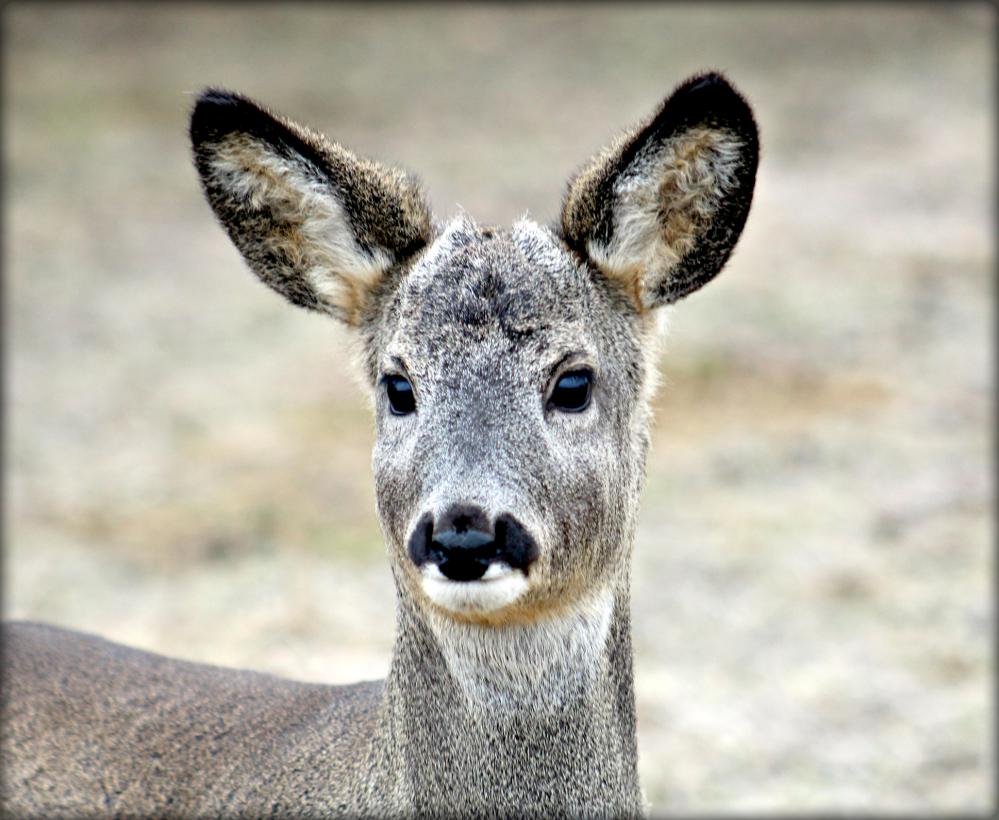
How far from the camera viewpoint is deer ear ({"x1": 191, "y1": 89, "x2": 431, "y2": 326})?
4.52 m

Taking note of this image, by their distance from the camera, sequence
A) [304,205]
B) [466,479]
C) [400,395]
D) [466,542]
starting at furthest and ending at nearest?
[304,205], [400,395], [466,479], [466,542]

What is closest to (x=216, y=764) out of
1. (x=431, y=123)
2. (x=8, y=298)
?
(x=8, y=298)

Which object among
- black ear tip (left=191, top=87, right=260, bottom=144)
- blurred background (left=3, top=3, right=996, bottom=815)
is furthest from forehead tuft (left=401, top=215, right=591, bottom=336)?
black ear tip (left=191, top=87, right=260, bottom=144)

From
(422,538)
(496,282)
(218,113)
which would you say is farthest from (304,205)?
(422,538)

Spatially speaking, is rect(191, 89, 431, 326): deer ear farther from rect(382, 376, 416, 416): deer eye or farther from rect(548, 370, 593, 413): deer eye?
rect(548, 370, 593, 413): deer eye

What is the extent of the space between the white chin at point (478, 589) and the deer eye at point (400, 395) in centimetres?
58

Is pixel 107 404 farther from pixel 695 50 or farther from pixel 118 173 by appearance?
pixel 695 50

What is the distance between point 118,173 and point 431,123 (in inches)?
159

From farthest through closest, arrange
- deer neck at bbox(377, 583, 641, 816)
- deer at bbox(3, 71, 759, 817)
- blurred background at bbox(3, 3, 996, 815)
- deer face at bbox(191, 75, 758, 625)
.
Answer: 1. blurred background at bbox(3, 3, 996, 815)
2. deer neck at bbox(377, 583, 641, 816)
3. deer at bbox(3, 71, 759, 817)
4. deer face at bbox(191, 75, 758, 625)

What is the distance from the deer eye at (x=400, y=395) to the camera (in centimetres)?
425

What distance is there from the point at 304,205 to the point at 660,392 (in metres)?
1.25

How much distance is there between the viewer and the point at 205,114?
177 inches

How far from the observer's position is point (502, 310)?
165 inches

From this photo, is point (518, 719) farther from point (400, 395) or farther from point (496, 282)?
point (496, 282)
